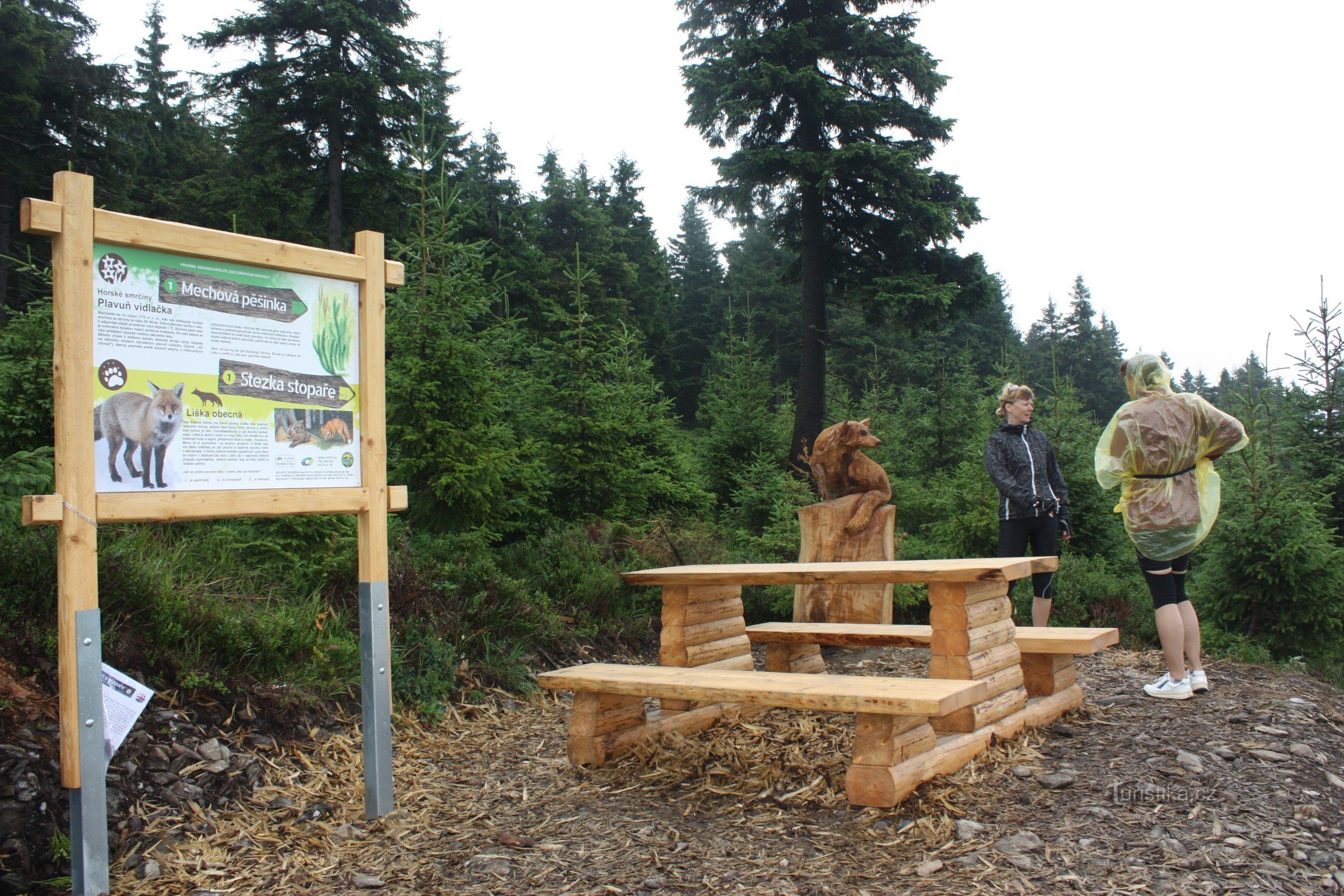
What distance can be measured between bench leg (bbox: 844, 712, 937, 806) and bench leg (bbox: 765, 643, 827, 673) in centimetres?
245

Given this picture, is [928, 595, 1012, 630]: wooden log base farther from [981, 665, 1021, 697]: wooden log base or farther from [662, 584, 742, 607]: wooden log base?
[662, 584, 742, 607]: wooden log base

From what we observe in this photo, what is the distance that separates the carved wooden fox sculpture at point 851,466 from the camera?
7.20m

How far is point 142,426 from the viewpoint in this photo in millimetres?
3244

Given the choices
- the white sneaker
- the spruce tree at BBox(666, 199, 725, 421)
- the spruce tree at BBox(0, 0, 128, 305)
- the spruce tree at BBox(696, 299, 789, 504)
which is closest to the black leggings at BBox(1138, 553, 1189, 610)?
the white sneaker

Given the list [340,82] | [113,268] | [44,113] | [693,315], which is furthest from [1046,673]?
[693,315]

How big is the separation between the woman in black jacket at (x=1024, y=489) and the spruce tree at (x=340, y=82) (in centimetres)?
1475

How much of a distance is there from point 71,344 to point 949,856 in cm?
353

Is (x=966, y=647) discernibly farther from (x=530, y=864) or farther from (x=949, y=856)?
(x=530, y=864)

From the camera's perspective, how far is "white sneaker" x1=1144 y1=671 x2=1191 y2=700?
16.9 feet

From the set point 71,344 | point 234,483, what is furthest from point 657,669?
point 71,344

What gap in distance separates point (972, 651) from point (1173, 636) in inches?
55.4

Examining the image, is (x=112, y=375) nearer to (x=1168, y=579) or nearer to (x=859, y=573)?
(x=859, y=573)

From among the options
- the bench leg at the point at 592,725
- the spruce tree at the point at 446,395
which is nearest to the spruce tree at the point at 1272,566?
the bench leg at the point at 592,725

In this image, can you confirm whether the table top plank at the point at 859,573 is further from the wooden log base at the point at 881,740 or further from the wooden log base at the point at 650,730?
the wooden log base at the point at 881,740
